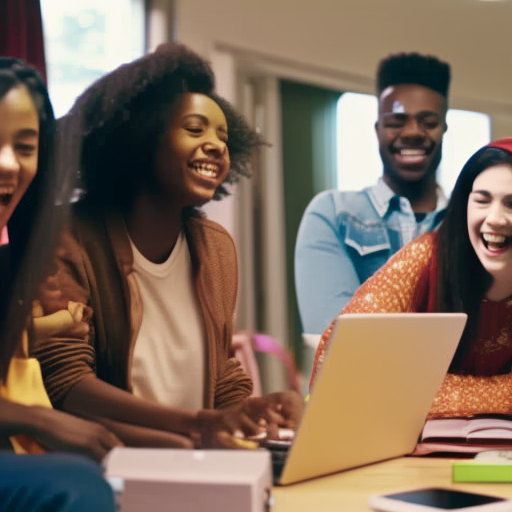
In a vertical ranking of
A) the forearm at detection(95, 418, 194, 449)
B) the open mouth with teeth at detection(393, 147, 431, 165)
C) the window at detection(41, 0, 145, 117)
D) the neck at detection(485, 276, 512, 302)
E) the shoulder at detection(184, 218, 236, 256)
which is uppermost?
the window at detection(41, 0, 145, 117)

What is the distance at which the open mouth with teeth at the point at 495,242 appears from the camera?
1963 millimetres

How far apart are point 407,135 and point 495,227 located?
12.9 inches

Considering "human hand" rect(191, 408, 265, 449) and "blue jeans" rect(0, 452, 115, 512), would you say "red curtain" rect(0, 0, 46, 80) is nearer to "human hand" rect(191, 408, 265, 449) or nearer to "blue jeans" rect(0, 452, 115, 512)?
"human hand" rect(191, 408, 265, 449)

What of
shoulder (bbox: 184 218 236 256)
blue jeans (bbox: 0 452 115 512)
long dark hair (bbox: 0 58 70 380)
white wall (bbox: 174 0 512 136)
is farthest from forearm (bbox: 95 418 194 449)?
white wall (bbox: 174 0 512 136)

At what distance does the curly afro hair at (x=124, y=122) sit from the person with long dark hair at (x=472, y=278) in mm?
627

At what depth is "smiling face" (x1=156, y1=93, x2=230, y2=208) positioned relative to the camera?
5.39ft

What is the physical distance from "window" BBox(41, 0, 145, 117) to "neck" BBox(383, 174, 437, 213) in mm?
746

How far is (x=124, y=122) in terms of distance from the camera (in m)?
1.62

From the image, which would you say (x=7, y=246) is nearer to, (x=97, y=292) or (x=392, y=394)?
(x=97, y=292)

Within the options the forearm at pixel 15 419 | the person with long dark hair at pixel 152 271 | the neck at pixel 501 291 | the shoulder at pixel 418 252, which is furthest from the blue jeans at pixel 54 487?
the neck at pixel 501 291

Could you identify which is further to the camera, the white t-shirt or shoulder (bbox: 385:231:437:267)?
shoulder (bbox: 385:231:437:267)

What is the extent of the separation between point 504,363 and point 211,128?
36.5 inches

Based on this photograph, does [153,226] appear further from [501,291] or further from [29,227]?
[501,291]

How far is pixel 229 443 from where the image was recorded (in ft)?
5.20
